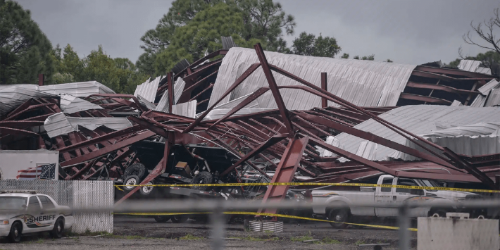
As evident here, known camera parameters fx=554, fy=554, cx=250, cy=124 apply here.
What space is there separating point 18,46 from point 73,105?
897 inches

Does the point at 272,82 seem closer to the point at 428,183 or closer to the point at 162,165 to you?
the point at 162,165

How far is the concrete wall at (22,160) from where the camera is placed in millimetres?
17234

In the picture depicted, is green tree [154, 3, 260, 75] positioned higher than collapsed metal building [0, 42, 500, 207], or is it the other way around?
green tree [154, 3, 260, 75]

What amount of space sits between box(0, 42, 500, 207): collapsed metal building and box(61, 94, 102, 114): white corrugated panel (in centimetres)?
6

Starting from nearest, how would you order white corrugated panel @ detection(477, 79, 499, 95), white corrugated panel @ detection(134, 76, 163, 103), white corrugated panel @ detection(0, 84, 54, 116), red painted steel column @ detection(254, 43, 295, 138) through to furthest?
red painted steel column @ detection(254, 43, 295, 138) → white corrugated panel @ detection(0, 84, 54, 116) → white corrugated panel @ detection(477, 79, 499, 95) → white corrugated panel @ detection(134, 76, 163, 103)

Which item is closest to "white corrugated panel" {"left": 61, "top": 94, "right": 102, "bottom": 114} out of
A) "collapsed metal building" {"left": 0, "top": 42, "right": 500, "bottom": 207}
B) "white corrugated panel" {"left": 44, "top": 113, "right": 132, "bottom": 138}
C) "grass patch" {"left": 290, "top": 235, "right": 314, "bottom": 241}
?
"collapsed metal building" {"left": 0, "top": 42, "right": 500, "bottom": 207}

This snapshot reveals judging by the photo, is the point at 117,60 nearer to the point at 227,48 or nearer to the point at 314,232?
the point at 227,48

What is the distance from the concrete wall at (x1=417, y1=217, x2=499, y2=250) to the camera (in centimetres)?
538

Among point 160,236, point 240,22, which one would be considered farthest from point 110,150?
point 240,22

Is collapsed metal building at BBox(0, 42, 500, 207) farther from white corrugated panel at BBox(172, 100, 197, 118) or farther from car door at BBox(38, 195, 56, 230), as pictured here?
car door at BBox(38, 195, 56, 230)

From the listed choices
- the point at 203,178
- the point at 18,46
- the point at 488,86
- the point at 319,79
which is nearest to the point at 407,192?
the point at 203,178

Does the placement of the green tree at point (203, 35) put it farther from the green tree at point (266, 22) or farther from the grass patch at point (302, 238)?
the grass patch at point (302, 238)

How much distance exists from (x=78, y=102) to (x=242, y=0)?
4654 cm

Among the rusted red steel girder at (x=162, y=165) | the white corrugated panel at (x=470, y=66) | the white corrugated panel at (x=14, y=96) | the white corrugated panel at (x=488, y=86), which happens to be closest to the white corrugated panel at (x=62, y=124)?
the white corrugated panel at (x=14, y=96)
